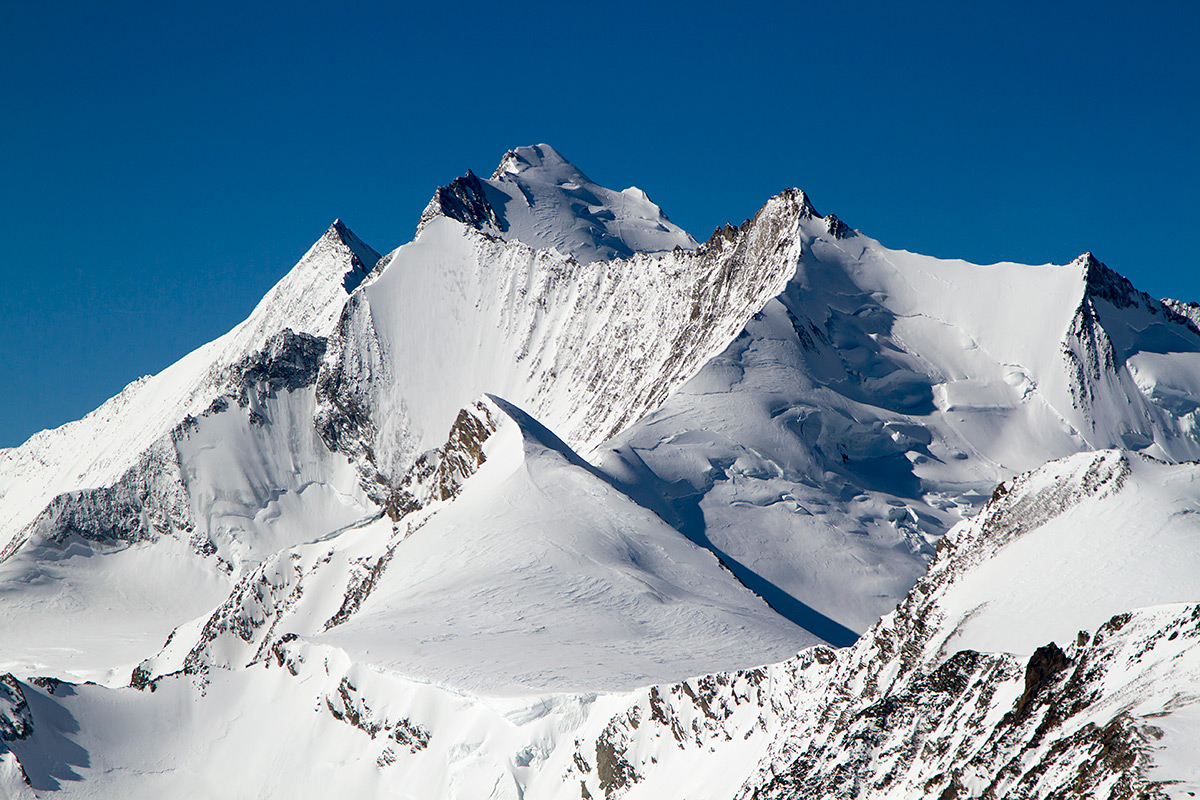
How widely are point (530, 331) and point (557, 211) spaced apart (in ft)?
166

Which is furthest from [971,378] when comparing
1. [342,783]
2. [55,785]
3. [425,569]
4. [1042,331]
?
[55,785]

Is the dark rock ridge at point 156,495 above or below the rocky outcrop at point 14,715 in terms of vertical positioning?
above

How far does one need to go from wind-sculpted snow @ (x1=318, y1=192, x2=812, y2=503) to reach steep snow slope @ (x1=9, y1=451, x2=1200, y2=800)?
144 ft

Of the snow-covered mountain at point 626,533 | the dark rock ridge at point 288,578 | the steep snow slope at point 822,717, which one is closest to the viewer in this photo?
the steep snow slope at point 822,717

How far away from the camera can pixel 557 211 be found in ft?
572

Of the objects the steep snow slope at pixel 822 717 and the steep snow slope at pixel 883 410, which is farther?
the steep snow slope at pixel 883 410

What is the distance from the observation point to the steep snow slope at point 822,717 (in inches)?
831

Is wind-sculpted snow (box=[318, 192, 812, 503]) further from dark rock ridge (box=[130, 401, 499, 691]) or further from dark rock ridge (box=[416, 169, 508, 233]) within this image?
dark rock ridge (box=[130, 401, 499, 691])

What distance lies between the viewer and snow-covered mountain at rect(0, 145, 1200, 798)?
28.9m

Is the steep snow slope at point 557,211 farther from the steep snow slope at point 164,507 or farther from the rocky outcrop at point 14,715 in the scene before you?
the rocky outcrop at point 14,715

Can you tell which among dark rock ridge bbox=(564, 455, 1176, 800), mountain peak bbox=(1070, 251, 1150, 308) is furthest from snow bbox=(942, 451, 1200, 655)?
mountain peak bbox=(1070, 251, 1150, 308)

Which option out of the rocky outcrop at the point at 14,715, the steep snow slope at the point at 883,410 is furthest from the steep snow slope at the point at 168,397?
the rocky outcrop at the point at 14,715

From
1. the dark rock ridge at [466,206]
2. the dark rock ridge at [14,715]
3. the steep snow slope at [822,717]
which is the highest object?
the dark rock ridge at [466,206]

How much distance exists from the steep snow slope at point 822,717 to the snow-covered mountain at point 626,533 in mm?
119
